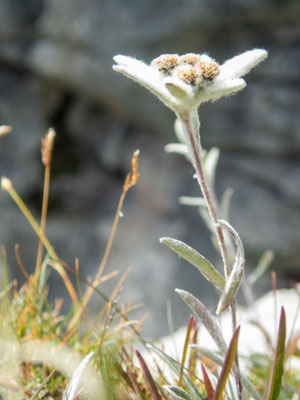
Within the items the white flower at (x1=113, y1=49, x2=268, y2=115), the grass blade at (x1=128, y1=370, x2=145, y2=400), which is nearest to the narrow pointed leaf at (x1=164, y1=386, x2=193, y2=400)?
the grass blade at (x1=128, y1=370, x2=145, y2=400)

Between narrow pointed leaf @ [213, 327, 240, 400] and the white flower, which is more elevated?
the white flower

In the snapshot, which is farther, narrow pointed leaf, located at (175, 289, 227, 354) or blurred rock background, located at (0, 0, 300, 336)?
blurred rock background, located at (0, 0, 300, 336)

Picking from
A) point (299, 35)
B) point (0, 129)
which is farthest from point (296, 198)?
point (0, 129)

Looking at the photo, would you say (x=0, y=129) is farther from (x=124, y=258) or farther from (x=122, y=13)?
(x=124, y=258)

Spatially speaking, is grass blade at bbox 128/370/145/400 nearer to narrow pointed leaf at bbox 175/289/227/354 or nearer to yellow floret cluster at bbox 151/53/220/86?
narrow pointed leaf at bbox 175/289/227/354

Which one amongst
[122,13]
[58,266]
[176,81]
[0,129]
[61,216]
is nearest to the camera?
[176,81]

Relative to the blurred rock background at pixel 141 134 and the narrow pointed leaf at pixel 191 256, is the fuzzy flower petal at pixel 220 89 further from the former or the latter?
the blurred rock background at pixel 141 134

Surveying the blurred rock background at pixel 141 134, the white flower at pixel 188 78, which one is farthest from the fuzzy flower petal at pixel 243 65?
the blurred rock background at pixel 141 134
